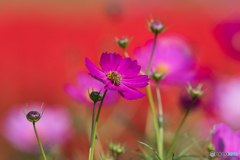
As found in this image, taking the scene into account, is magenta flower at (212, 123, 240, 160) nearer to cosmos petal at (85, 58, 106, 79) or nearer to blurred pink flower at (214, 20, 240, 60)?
cosmos petal at (85, 58, 106, 79)

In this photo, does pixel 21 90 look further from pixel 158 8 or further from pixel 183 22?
pixel 158 8

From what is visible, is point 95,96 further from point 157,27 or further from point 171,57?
point 171,57

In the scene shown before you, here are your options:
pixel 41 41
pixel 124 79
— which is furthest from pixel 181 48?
pixel 41 41

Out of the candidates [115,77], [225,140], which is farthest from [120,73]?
[225,140]

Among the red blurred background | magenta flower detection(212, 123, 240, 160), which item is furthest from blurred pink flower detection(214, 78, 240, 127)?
magenta flower detection(212, 123, 240, 160)

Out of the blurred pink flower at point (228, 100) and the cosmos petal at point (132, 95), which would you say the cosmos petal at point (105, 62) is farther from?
the blurred pink flower at point (228, 100)

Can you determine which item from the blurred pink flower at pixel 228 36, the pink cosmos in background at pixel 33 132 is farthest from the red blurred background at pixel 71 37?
the pink cosmos in background at pixel 33 132
